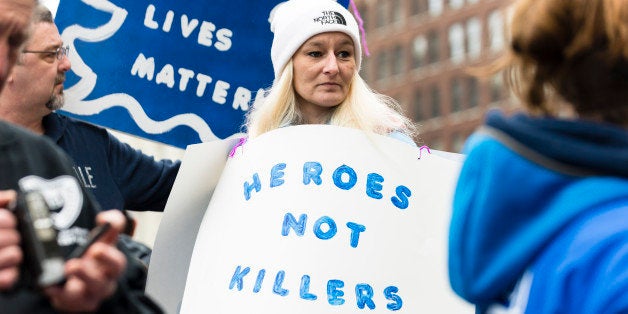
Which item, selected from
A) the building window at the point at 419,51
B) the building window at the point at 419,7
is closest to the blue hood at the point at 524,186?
the building window at the point at 419,51

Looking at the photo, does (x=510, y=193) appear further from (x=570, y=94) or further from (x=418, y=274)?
(x=418, y=274)

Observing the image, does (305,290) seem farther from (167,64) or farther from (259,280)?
(167,64)

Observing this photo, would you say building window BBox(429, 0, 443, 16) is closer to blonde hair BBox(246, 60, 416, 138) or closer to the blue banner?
the blue banner

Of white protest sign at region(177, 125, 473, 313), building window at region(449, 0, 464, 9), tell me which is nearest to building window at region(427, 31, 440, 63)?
building window at region(449, 0, 464, 9)

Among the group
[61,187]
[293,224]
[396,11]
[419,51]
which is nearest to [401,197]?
[293,224]

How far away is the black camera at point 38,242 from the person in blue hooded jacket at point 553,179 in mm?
734

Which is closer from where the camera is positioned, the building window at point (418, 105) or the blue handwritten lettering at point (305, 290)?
the blue handwritten lettering at point (305, 290)

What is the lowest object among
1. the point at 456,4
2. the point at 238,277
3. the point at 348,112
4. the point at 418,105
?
the point at 238,277

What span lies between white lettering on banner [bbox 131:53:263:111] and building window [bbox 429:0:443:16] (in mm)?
62499

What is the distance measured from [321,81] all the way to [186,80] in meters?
1.01

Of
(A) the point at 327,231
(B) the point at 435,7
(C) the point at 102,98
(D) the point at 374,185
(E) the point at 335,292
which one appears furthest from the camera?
(B) the point at 435,7

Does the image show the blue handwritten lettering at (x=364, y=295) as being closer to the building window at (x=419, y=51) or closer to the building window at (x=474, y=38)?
the building window at (x=474, y=38)

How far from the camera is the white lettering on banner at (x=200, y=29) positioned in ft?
16.7

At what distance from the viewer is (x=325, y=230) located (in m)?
3.60
